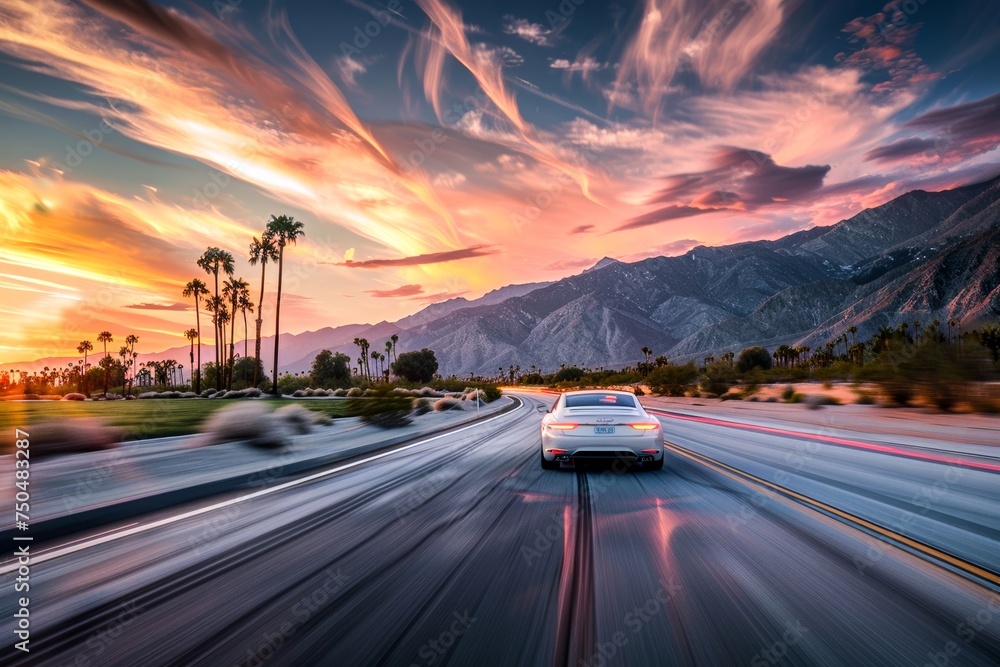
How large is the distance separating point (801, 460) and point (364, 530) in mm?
8709

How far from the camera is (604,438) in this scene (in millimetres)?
9125

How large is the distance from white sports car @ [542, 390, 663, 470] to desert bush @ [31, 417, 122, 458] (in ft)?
34.5

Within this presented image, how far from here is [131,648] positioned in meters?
3.08

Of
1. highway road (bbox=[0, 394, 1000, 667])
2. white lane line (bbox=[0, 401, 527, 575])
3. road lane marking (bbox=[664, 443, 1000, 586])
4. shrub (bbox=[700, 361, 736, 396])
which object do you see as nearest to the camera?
highway road (bbox=[0, 394, 1000, 667])

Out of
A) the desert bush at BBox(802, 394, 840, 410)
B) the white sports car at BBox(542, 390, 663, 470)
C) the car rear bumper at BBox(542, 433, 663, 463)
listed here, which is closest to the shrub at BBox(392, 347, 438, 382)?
the desert bush at BBox(802, 394, 840, 410)

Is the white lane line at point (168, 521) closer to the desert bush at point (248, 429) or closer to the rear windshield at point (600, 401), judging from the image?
the desert bush at point (248, 429)

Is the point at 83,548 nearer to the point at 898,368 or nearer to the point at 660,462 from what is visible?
the point at 660,462

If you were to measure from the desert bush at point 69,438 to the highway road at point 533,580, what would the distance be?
7.69 m

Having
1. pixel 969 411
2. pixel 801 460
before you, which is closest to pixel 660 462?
pixel 801 460

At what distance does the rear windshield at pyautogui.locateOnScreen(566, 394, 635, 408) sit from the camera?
34.2ft

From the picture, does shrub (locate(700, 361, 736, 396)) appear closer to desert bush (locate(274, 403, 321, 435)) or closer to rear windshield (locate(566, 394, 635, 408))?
desert bush (locate(274, 403, 321, 435))

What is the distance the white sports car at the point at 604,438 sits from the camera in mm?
9078

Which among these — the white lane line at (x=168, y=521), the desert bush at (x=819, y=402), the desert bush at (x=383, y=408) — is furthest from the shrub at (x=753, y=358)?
the white lane line at (x=168, y=521)

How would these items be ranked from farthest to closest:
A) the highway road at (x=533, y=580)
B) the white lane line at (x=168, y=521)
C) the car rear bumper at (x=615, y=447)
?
the car rear bumper at (x=615, y=447) < the white lane line at (x=168, y=521) < the highway road at (x=533, y=580)
